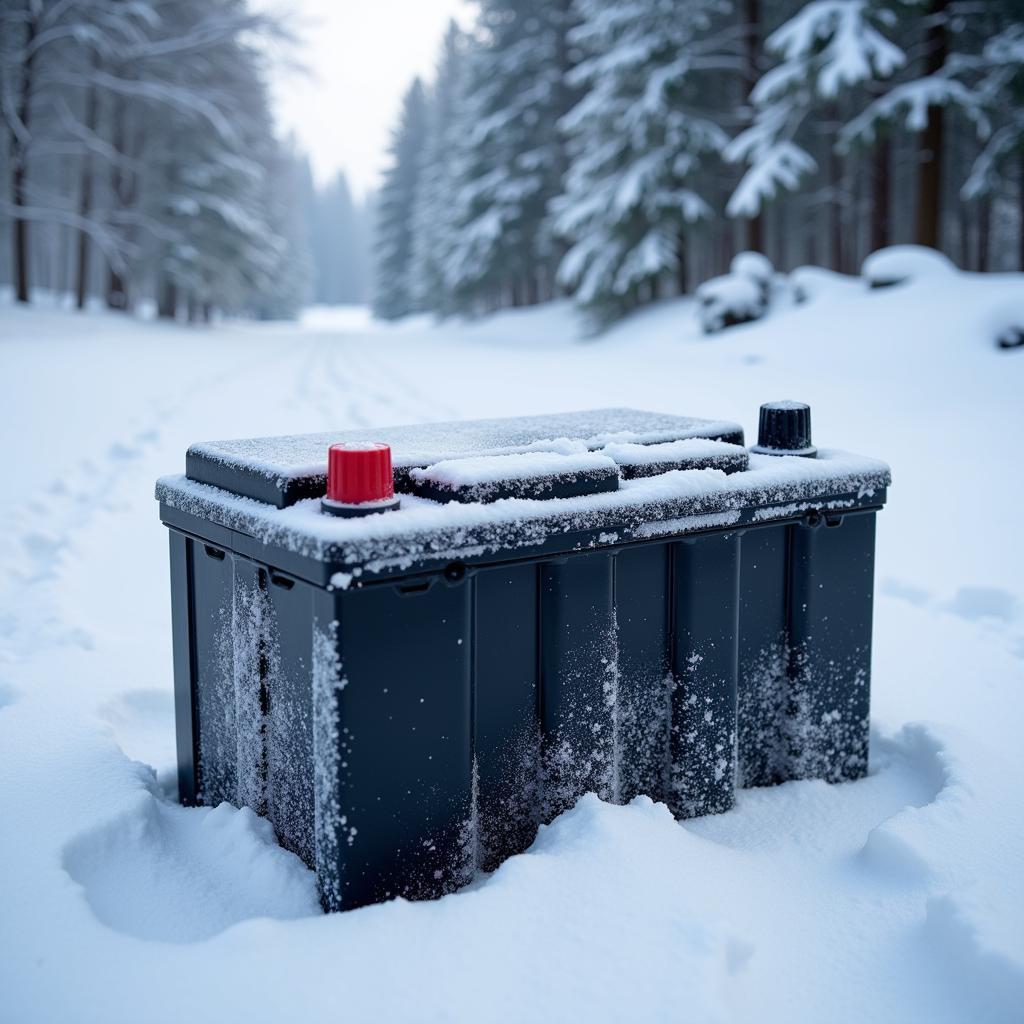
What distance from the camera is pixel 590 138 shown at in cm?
2130

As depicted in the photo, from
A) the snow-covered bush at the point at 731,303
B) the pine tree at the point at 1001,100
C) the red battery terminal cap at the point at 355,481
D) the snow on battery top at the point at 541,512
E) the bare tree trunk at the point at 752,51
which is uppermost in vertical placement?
the bare tree trunk at the point at 752,51

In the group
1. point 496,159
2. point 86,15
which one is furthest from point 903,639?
point 496,159

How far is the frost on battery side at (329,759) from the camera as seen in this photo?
1797 mm

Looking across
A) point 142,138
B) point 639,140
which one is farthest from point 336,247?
point 639,140

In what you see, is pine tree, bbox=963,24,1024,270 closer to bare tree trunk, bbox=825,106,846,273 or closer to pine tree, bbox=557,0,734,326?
pine tree, bbox=557,0,734,326

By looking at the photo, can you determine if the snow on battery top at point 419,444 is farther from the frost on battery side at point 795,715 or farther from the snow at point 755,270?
the snow at point 755,270

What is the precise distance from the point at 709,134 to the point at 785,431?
1735 cm

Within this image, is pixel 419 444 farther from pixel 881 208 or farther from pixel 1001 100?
pixel 881 208

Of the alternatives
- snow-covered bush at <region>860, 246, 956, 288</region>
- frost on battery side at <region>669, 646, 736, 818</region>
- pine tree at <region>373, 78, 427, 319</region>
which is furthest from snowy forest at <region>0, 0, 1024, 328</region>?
pine tree at <region>373, 78, 427, 319</region>

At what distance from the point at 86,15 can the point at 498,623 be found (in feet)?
A: 76.0

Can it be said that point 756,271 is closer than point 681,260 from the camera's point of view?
Yes

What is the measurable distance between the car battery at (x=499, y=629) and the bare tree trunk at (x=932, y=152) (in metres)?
13.0

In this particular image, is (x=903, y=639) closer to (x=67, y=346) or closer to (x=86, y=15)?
(x=67, y=346)

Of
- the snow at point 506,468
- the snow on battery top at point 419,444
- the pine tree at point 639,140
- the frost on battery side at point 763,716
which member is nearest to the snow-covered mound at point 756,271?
the pine tree at point 639,140
